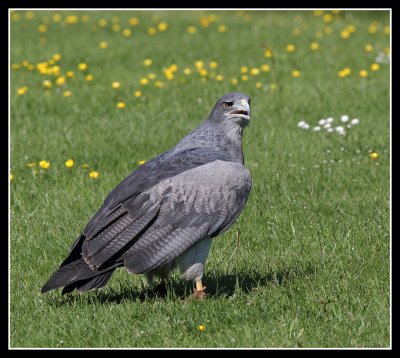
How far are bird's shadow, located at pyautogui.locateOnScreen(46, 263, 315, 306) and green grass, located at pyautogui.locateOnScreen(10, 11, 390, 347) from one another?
0.02 meters

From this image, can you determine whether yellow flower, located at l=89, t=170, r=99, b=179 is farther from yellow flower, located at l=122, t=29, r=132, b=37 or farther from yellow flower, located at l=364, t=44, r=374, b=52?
yellow flower, located at l=122, t=29, r=132, b=37

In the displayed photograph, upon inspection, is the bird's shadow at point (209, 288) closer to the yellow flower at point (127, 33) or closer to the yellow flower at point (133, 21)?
the yellow flower at point (127, 33)

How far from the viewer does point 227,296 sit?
6426 mm

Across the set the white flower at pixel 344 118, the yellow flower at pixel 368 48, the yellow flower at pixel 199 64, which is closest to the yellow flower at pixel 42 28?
the yellow flower at pixel 199 64

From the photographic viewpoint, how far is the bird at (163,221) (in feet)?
19.5

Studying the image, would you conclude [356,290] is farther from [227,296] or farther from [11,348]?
[11,348]

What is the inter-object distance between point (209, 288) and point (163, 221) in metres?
0.82

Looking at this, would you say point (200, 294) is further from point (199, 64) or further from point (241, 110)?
point (199, 64)

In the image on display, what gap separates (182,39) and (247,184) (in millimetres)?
8661

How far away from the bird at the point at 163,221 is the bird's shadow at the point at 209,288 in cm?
11

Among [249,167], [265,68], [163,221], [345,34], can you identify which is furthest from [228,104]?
[345,34]

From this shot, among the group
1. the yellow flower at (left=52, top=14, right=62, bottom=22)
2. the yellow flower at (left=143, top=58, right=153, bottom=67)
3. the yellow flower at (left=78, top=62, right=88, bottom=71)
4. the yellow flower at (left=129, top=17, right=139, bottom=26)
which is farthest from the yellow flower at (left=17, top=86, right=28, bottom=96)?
the yellow flower at (left=52, top=14, right=62, bottom=22)

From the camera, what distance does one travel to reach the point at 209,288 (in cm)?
662

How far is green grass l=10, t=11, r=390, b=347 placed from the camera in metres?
5.83
